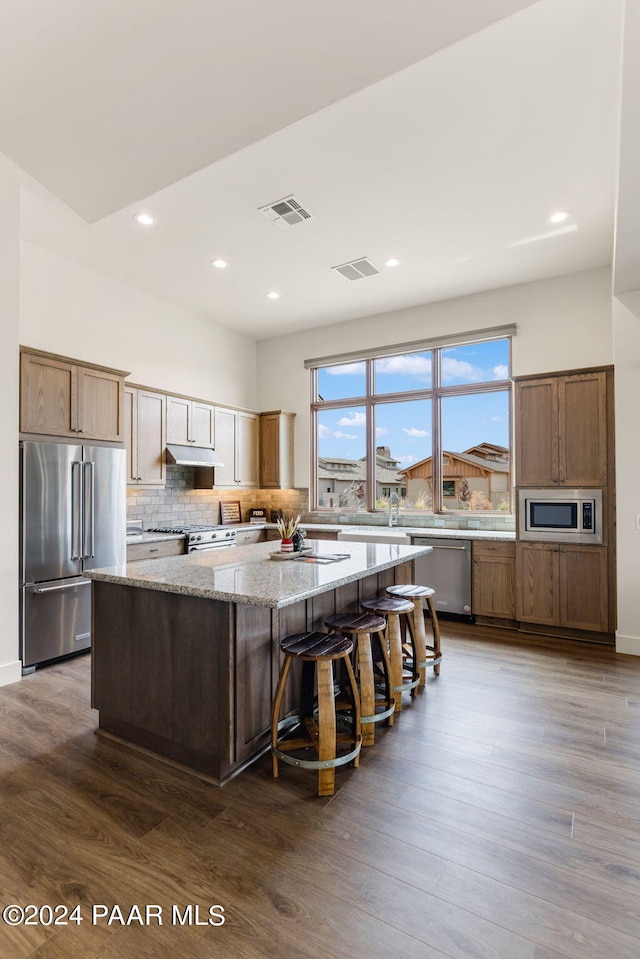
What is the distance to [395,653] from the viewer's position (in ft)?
9.81

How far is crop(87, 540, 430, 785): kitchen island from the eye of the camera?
2.19 meters

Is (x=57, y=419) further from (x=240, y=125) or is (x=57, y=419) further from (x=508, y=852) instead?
(x=508, y=852)

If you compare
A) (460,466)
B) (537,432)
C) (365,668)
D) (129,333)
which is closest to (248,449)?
(129,333)

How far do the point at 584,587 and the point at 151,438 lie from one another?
172 inches

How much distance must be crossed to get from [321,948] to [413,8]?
11.1 feet

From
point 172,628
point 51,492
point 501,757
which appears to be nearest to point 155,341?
point 51,492

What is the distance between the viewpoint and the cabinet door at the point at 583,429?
4.30m

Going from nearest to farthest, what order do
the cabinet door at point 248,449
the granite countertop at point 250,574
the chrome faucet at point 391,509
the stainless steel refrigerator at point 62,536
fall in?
the granite countertop at point 250,574, the stainless steel refrigerator at point 62,536, the chrome faucet at point 391,509, the cabinet door at point 248,449

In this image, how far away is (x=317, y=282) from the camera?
5.20 metres

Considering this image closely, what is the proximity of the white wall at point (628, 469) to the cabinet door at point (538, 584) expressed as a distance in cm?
52

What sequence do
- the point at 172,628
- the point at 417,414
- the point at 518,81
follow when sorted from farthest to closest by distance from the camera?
the point at 417,414 → the point at 518,81 → the point at 172,628

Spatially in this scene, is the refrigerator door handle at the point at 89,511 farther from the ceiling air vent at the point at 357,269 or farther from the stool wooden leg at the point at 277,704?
the ceiling air vent at the point at 357,269

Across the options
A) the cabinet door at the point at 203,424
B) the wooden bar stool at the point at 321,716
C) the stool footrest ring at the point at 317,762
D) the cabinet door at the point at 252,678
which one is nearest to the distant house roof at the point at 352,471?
the cabinet door at the point at 203,424

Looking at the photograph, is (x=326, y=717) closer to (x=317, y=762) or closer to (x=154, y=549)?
(x=317, y=762)
